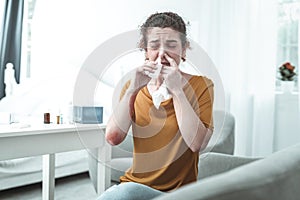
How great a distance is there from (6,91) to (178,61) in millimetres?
2522

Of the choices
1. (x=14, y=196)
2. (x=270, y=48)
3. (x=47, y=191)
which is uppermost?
(x=270, y=48)

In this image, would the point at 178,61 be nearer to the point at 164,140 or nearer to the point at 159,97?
the point at 159,97

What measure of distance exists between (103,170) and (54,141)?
15.0 inches

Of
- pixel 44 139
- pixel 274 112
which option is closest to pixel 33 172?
pixel 44 139

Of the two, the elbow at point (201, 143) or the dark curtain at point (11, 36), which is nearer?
the elbow at point (201, 143)

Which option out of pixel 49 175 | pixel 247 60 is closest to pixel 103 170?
pixel 49 175

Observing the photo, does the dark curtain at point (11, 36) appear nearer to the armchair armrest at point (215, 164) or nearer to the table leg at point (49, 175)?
the table leg at point (49, 175)

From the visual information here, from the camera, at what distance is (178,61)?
118cm

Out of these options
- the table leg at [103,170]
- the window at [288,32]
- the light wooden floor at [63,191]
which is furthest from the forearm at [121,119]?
the window at [288,32]

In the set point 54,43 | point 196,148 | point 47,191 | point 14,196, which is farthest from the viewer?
point 54,43

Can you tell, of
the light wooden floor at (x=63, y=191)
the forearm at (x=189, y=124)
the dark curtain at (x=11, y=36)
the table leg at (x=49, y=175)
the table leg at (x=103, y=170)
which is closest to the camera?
the forearm at (x=189, y=124)

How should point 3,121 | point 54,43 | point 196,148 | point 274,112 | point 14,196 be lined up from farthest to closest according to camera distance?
point 54,43
point 274,112
point 14,196
point 3,121
point 196,148

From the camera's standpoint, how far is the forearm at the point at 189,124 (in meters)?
1.13

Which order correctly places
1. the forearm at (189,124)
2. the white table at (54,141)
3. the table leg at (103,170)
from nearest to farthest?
1. the forearm at (189,124)
2. the white table at (54,141)
3. the table leg at (103,170)
